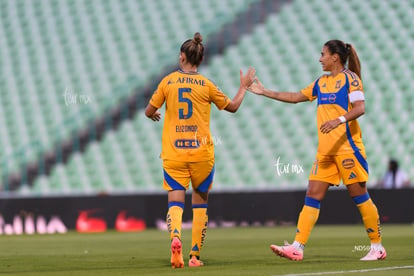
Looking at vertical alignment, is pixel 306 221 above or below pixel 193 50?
below

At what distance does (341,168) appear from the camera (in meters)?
7.77

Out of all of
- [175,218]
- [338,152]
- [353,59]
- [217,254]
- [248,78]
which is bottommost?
[217,254]

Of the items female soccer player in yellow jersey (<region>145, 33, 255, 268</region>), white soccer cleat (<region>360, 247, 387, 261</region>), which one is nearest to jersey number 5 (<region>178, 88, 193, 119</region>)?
female soccer player in yellow jersey (<region>145, 33, 255, 268</region>)

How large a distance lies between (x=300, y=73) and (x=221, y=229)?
6471 millimetres

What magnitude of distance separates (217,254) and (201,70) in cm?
1225

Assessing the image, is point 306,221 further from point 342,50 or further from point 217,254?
point 217,254

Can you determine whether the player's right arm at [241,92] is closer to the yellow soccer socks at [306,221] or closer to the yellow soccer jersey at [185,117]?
the yellow soccer jersey at [185,117]

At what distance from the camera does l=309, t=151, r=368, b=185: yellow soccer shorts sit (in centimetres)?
775

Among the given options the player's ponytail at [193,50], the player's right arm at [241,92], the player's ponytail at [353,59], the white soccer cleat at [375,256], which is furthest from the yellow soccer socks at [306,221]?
the player's ponytail at [193,50]

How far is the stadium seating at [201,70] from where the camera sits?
1938cm

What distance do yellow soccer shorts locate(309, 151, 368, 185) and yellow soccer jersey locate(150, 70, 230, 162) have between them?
96cm

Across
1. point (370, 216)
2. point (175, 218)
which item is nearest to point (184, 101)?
point (175, 218)

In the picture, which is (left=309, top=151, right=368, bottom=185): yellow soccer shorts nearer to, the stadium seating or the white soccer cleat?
the white soccer cleat

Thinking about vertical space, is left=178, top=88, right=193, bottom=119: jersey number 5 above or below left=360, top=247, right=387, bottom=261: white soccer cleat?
above
